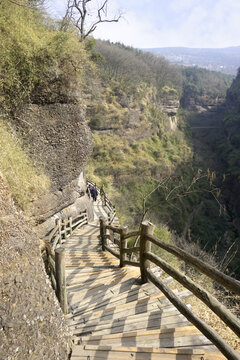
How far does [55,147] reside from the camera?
298 inches

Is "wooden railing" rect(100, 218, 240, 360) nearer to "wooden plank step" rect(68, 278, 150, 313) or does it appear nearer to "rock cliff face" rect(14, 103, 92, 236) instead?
"wooden plank step" rect(68, 278, 150, 313)

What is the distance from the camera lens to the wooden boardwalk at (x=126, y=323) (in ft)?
7.15

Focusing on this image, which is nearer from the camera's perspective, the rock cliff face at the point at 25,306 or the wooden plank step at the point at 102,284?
the rock cliff face at the point at 25,306

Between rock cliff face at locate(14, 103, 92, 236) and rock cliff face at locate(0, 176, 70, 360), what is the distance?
160 inches

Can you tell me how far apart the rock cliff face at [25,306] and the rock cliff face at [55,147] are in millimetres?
4060

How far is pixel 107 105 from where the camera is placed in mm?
33469

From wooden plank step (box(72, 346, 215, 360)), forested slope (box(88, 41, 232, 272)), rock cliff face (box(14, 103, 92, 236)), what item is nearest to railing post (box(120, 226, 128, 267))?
wooden plank step (box(72, 346, 215, 360))

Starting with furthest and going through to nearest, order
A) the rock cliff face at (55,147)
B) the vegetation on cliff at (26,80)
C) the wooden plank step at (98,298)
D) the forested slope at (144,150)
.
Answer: the forested slope at (144,150) < the rock cliff face at (55,147) < the vegetation on cliff at (26,80) < the wooden plank step at (98,298)

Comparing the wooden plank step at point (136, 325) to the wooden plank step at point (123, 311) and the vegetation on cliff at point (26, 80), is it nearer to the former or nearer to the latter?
the wooden plank step at point (123, 311)

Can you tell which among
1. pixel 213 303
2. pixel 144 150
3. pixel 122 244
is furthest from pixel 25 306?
pixel 144 150

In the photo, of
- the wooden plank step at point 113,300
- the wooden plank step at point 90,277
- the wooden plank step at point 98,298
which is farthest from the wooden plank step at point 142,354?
the wooden plank step at point 90,277

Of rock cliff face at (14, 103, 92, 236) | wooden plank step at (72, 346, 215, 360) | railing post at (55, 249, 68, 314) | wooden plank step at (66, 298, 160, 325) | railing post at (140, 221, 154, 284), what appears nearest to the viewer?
wooden plank step at (72, 346, 215, 360)

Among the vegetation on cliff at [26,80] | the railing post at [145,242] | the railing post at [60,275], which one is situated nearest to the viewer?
the railing post at [60,275]

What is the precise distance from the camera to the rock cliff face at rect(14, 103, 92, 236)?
22.8ft
